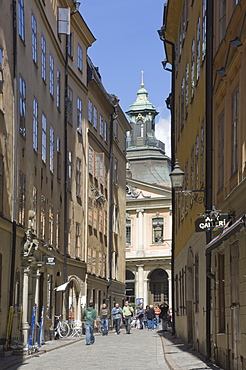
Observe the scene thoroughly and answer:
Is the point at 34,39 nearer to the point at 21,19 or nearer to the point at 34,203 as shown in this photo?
the point at 21,19

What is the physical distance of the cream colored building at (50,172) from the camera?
909 inches

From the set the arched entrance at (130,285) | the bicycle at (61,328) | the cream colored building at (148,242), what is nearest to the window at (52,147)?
the bicycle at (61,328)

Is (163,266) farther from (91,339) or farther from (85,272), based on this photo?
(91,339)

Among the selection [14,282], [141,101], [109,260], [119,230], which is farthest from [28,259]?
[141,101]

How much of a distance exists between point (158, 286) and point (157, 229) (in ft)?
19.9

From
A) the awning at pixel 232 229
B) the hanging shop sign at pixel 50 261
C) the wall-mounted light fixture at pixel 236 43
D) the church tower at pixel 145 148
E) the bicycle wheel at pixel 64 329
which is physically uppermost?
the church tower at pixel 145 148

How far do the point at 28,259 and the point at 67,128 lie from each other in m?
13.4

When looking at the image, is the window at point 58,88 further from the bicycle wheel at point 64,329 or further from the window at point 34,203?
the bicycle wheel at point 64,329

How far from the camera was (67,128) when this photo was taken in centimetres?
3697

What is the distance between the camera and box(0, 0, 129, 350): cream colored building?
23094 millimetres

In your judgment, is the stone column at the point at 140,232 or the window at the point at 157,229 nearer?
the window at the point at 157,229

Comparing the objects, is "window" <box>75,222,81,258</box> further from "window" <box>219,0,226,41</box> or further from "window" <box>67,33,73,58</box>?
"window" <box>219,0,226,41</box>

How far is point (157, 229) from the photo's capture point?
Answer: 270 feet

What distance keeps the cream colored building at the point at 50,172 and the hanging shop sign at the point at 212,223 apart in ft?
25.3
